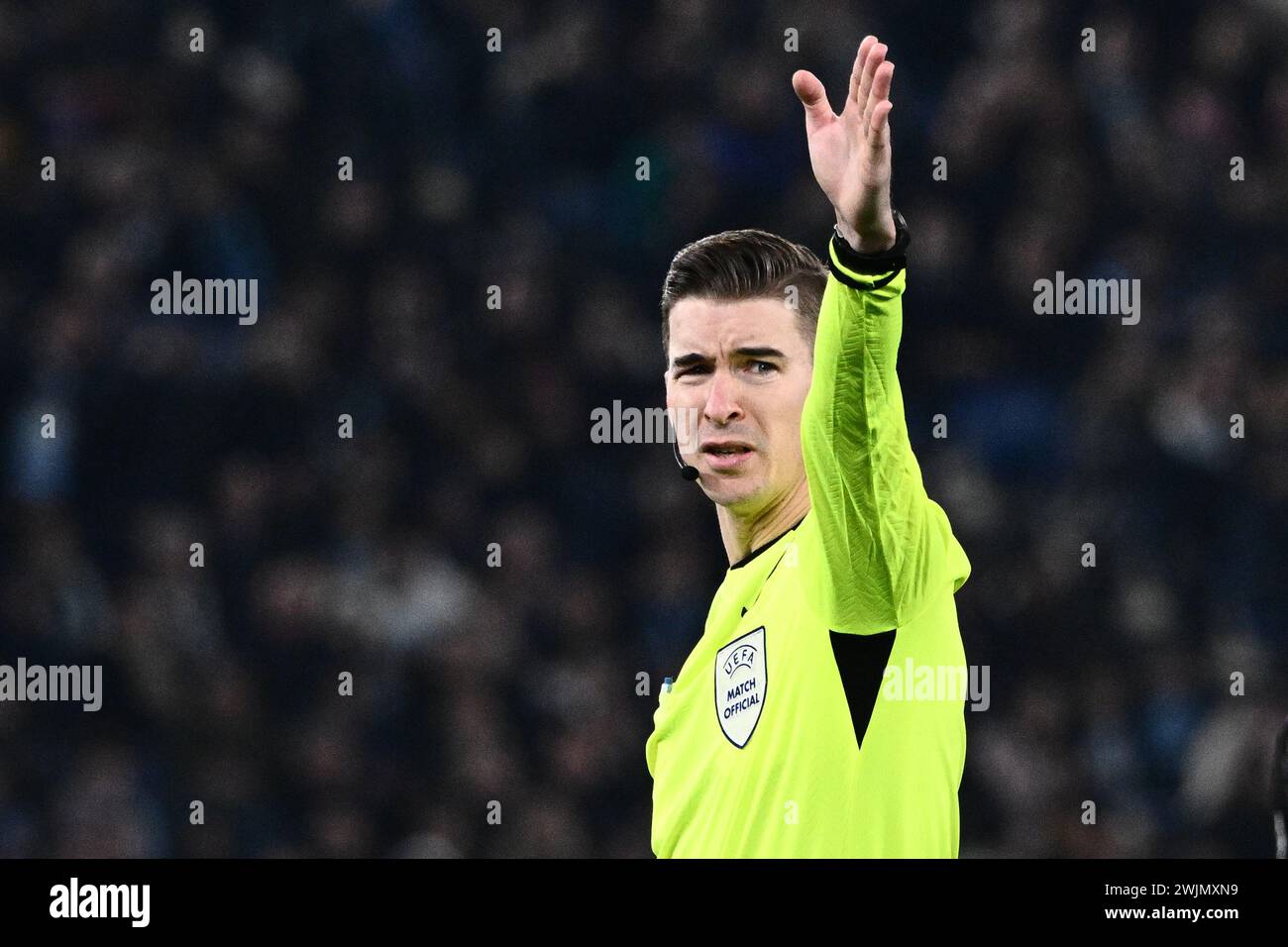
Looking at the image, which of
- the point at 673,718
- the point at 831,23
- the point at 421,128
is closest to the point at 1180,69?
the point at 831,23

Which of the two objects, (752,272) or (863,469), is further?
(752,272)

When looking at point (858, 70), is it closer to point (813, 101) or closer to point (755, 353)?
point (813, 101)

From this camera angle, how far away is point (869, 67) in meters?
3.13

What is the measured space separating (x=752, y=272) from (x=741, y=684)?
916 millimetres

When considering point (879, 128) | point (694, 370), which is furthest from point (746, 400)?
point (879, 128)

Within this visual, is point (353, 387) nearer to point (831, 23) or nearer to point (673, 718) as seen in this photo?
point (831, 23)

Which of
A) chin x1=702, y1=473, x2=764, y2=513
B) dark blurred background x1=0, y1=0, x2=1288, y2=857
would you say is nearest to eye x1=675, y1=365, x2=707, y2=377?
chin x1=702, y1=473, x2=764, y2=513

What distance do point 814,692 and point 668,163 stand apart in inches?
164

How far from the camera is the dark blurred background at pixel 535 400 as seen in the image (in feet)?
21.9

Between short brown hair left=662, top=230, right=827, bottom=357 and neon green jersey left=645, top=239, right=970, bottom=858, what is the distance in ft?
2.03

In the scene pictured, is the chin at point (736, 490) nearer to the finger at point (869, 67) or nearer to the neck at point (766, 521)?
the neck at point (766, 521)

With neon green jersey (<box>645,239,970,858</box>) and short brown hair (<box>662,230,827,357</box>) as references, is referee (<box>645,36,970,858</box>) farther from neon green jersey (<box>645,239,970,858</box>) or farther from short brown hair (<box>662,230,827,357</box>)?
short brown hair (<box>662,230,827,357</box>)

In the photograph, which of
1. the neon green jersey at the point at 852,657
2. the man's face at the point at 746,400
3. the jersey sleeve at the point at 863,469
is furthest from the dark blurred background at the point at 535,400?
the jersey sleeve at the point at 863,469

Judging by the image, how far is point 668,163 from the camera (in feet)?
23.5
